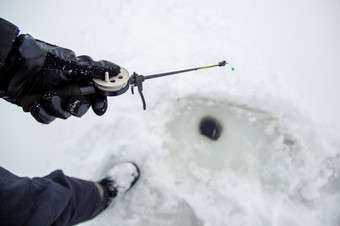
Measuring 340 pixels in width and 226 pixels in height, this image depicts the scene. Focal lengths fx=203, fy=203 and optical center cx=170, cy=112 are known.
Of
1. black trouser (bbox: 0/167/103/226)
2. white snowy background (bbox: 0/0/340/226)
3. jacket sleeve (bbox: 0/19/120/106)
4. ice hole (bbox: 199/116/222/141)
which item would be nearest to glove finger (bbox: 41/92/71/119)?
jacket sleeve (bbox: 0/19/120/106)

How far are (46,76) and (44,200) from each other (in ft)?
2.42

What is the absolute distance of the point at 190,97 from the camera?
7.11ft

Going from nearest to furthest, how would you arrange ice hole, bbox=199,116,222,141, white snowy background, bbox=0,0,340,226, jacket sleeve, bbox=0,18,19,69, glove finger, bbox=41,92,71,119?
jacket sleeve, bbox=0,18,19,69, glove finger, bbox=41,92,71,119, white snowy background, bbox=0,0,340,226, ice hole, bbox=199,116,222,141

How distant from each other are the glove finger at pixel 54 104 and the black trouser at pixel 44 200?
500 mm

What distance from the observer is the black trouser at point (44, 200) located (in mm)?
1066

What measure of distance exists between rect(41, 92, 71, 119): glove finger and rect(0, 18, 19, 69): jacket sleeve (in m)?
0.21

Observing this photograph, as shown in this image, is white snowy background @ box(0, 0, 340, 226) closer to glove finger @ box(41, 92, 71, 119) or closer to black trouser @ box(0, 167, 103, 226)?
black trouser @ box(0, 167, 103, 226)

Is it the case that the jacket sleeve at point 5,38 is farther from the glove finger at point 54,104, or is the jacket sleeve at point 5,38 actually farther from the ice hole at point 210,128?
the ice hole at point 210,128

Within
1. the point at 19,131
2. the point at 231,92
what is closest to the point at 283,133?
the point at 231,92

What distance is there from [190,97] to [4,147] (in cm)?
202

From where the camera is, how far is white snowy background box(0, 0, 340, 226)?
5.96ft

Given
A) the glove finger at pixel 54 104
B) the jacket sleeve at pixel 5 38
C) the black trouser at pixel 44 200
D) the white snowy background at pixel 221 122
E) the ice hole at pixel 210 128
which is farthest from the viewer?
the ice hole at pixel 210 128

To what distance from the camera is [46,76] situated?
1043mm

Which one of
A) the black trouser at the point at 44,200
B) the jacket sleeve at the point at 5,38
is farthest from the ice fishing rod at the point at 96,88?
the black trouser at the point at 44,200
